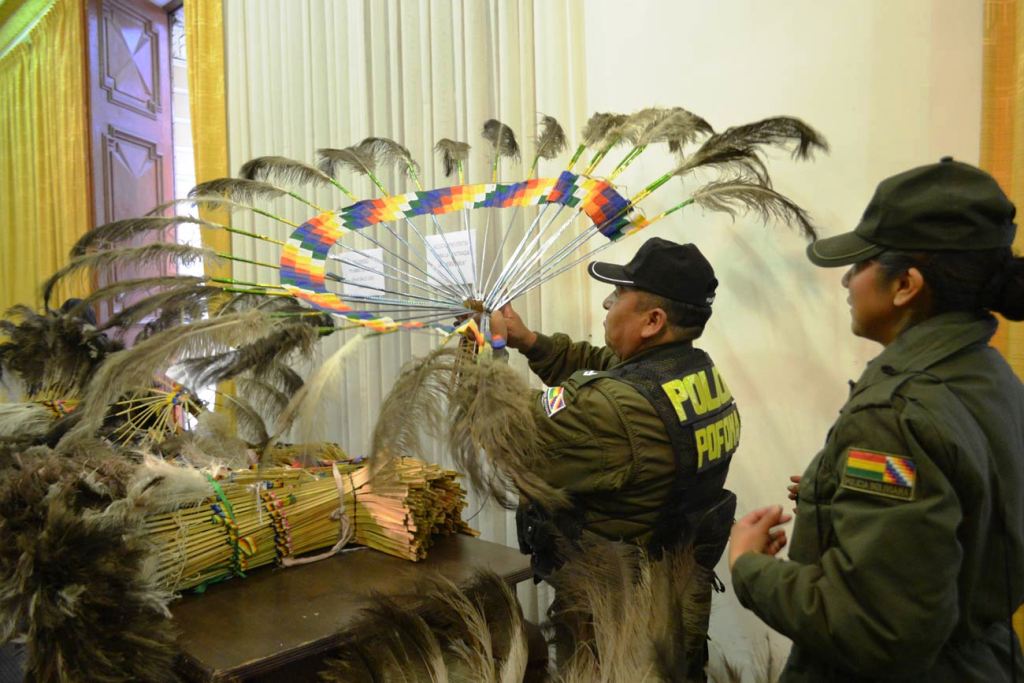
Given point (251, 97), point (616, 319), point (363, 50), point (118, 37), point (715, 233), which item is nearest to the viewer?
point (616, 319)

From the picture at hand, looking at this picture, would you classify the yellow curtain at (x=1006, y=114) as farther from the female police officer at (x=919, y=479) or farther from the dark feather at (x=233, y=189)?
the dark feather at (x=233, y=189)

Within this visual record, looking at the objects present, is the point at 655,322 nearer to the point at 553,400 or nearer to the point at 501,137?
the point at 553,400

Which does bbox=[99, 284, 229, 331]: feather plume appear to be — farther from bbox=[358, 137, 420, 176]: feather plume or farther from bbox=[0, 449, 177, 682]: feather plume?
bbox=[358, 137, 420, 176]: feather plume

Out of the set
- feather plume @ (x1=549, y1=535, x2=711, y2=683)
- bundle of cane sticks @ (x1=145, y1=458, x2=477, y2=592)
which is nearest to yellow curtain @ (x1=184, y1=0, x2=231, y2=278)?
bundle of cane sticks @ (x1=145, y1=458, x2=477, y2=592)

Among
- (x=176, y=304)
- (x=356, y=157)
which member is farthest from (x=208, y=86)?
(x=176, y=304)

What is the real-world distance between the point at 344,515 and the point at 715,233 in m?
1.29

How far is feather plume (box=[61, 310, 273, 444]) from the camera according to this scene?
1.33 metres

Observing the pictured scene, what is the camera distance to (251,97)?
3.43 m

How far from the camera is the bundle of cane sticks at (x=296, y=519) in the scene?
4.50 ft

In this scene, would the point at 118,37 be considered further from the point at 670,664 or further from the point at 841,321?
the point at 670,664

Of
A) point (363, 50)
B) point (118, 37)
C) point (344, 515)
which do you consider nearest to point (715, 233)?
point (344, 515)

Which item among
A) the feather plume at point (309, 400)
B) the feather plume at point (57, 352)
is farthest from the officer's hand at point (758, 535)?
the feather plume at point (57, 352)

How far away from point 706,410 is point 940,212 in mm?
657

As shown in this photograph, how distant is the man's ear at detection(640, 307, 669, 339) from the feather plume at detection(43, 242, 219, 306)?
113cm
